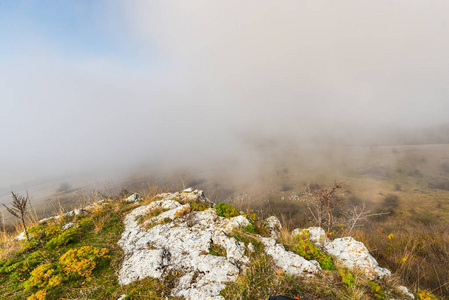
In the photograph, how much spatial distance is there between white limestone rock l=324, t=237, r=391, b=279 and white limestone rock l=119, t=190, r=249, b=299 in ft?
10.8

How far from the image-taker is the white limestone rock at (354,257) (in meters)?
5.00

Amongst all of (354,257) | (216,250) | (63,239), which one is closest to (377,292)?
(354,257)

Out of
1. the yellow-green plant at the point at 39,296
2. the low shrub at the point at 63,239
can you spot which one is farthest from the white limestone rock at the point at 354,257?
the low shrub at the point at 63,239

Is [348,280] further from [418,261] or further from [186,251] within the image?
[418,261]

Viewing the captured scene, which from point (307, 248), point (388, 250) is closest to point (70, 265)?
point (307, 248)

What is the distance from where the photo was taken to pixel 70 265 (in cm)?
543

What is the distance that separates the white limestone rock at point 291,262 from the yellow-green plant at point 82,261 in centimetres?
601

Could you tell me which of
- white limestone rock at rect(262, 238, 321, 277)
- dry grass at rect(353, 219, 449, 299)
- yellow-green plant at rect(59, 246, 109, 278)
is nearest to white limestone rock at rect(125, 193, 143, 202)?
yellow-green plant at rect(59, 246, 109, 278)

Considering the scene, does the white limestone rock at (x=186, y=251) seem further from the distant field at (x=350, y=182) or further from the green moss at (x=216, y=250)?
the distant field at (x=350, y=182)

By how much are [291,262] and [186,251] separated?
3.64m

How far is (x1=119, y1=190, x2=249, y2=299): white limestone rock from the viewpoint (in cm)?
479

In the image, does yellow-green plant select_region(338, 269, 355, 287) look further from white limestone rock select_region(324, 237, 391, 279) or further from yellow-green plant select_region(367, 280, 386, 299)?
white limestone rock select_region(324, 237, 391, 279)

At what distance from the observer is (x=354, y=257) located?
216 inches

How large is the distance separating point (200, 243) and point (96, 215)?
295 inches
